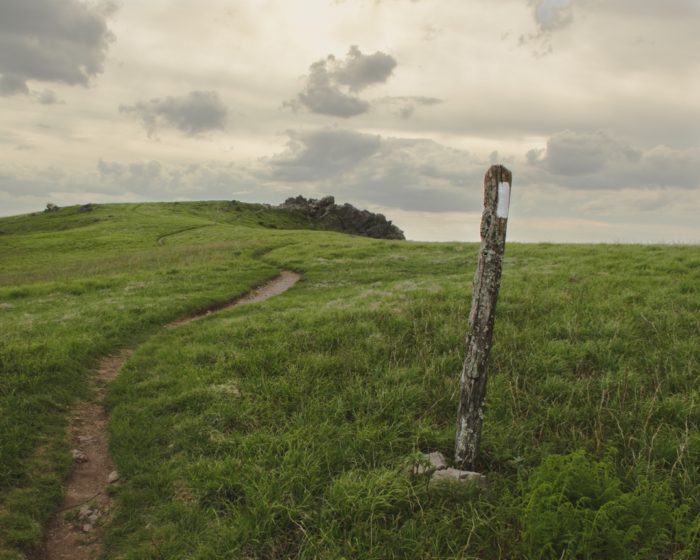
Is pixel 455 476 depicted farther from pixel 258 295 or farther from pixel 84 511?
pixel 258 295

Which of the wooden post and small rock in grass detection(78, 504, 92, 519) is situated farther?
small rock in grass detection(78, 504, 92, 519)

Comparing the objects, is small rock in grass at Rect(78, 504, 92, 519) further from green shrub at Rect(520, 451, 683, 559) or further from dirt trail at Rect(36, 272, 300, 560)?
green shrub at Rect(520, 451, 683, 559)

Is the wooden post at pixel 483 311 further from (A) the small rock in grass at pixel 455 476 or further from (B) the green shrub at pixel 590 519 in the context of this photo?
(B) the green shrub at pixel 590 519

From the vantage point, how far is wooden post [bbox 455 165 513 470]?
751 cm

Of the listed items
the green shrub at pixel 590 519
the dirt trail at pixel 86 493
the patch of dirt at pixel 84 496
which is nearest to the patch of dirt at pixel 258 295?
the dirt trail at pixel 86 493

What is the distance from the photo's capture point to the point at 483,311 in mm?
7641

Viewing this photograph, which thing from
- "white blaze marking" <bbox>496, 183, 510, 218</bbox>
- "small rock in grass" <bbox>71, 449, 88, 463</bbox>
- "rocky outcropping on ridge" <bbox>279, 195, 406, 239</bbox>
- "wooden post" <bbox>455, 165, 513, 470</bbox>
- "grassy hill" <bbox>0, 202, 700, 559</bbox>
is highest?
"rocky outcropping on ridge" <bbox>279, 195, 406, 239</bbox>

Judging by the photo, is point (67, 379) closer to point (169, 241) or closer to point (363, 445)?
point (363, 445)

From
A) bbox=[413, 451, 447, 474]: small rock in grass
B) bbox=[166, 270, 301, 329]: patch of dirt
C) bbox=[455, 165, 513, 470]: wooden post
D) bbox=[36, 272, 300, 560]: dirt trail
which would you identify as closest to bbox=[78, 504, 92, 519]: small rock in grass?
bbox=[36, 272, 300, 560]: dirt trail

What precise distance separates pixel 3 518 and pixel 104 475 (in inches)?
72.0

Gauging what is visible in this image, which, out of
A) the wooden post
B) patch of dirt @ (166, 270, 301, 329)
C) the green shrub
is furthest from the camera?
patch of dirt @ (166, 270, 301, 329)

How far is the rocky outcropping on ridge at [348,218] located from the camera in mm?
167375

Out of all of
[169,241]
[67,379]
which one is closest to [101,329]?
[67,379]

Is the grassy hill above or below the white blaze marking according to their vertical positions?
below
